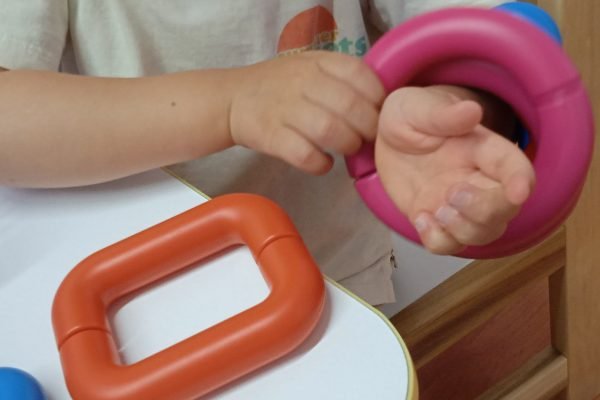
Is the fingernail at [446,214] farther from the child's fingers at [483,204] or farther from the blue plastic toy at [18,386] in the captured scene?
the blue plastic toy at [18,386]

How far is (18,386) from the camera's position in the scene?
0.32 m

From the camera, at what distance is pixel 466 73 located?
1.29ft

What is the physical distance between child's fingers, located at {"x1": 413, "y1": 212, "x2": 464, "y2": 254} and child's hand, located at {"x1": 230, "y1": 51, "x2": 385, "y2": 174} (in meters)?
0.09

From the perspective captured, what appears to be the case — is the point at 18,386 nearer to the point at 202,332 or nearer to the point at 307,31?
the point at 202,332

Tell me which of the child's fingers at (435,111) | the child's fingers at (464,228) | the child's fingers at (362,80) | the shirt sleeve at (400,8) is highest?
the child's fingers at (435,111)

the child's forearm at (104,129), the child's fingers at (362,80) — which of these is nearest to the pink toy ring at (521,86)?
the child's fingers at (362,80)

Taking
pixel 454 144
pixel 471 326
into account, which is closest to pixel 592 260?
pixel 471 326

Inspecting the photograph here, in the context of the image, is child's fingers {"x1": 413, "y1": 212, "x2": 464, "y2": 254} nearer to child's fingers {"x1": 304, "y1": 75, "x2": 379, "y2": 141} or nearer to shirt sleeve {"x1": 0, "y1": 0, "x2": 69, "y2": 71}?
child's fingers {"x1": 304, "y1": 75, "x2": 379, "y2": 141}

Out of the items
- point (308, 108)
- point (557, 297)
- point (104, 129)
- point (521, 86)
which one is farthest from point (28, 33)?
point (557, 297)

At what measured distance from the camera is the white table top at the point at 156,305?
0.31 metres

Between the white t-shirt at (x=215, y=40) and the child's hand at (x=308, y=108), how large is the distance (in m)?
0.13

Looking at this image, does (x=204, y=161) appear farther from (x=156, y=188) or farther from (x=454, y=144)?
(x=454, y=144)

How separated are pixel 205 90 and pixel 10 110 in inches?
4.5

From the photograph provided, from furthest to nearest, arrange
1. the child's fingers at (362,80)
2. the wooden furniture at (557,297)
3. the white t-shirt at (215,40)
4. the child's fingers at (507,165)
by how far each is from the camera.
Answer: the wooden furniture at (557,297) < the white t-shirt at (215,40) < the child's fingers at (362,80) < the child's fingers at (507,165)
